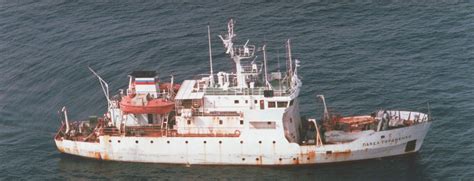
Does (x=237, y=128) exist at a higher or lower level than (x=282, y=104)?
lower

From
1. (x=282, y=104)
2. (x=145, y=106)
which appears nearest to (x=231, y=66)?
(x=145, y=106)

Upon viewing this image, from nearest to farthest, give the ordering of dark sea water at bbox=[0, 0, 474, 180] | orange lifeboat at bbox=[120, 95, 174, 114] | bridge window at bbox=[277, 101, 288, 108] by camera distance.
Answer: bridge window at bbox=[277, 101, 288, 108]
dark sea water at bbox=[0, 0, 474, 180]
orange lifeboat at bbox=[120, 95, 174, 114]

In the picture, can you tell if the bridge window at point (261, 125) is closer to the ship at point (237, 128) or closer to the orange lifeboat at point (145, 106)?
the ship at point (237, 128)

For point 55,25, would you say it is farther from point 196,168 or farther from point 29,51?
point 196,168

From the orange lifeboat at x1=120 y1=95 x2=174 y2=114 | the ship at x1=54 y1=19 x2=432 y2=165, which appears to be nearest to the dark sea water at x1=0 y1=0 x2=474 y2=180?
the ship at x1=54 y1=19 x2=432 y2=165

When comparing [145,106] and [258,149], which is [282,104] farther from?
[145,106]

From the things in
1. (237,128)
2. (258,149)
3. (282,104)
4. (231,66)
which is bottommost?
(258,149)

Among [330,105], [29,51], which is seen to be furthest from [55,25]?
[330,105]

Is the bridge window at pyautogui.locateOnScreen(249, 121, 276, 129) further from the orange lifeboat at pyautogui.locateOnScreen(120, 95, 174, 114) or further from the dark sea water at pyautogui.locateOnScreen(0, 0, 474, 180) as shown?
the orange lifeboat at pyautogui.locateOnScreen(120, 95, 174, 114)
